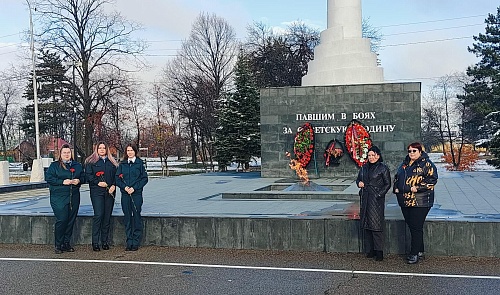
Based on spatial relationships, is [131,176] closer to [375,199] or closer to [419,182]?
[375,199]

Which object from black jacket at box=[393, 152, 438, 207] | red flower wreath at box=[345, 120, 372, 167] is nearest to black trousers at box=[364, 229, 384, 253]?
black jacket at box=[393, 152, 438, 207]

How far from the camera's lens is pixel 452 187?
14852 mm

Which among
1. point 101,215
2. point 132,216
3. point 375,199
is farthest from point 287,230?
point 101,215

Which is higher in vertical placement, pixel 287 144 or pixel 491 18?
pixel 491 18

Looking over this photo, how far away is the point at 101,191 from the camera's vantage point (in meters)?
8.08

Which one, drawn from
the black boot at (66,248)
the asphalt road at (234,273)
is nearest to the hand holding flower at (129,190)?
the asphalt road at (234,273)

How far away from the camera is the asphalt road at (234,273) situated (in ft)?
18.7

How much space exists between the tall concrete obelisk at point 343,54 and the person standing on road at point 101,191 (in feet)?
43.0

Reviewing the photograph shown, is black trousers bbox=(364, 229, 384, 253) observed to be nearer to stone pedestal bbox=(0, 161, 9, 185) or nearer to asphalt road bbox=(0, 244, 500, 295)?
asphalt road bbox=(0, 244, 500, 295)

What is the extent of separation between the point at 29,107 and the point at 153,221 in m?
52.1

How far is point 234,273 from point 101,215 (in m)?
2.72

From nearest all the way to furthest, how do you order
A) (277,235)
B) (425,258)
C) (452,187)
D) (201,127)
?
(425,258) < (277,235) < (452,187) < (201,127)

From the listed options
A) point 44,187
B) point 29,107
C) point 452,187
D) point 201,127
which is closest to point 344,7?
point 452,187

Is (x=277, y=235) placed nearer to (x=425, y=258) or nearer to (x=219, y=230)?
(x=219, y=230)
